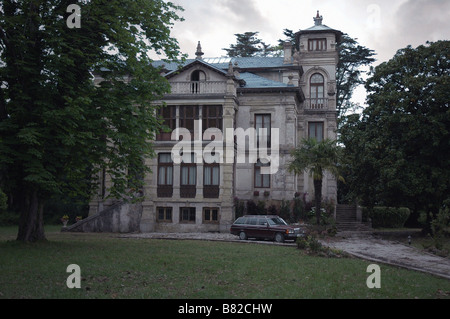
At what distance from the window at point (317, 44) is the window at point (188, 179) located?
15.6m

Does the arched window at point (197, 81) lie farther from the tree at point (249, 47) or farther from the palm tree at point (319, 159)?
the tree at point (249, 47)

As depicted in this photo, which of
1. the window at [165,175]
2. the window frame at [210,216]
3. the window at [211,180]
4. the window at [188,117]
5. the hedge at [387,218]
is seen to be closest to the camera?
the window frame at [210,216]

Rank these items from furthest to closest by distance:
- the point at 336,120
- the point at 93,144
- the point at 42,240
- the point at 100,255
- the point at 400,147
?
the point at 336,120
the point at 400,147
the point at 42,240
the point at 93,144
the point at 100,255

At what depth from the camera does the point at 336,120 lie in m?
39.7

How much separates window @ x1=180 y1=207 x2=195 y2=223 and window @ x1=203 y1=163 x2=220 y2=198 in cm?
154

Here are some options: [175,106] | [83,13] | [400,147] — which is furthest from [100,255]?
[400,147]

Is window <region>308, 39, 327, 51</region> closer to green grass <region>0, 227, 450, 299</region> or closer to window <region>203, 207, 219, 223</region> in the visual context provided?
window <region>203, 207, 219, 223</region>

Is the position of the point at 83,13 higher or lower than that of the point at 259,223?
higher

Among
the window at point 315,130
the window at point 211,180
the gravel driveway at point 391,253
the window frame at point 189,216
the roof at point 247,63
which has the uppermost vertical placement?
the roof at point 247,63

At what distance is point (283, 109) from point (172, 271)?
77.6 feet

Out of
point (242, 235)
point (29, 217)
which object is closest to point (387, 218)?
point (242, 235)

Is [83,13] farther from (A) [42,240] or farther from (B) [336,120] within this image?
(B) [336,120]

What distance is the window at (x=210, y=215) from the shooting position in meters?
33.6

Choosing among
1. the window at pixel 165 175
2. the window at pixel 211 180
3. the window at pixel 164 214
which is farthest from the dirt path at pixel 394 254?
the window at pixel 165 175
